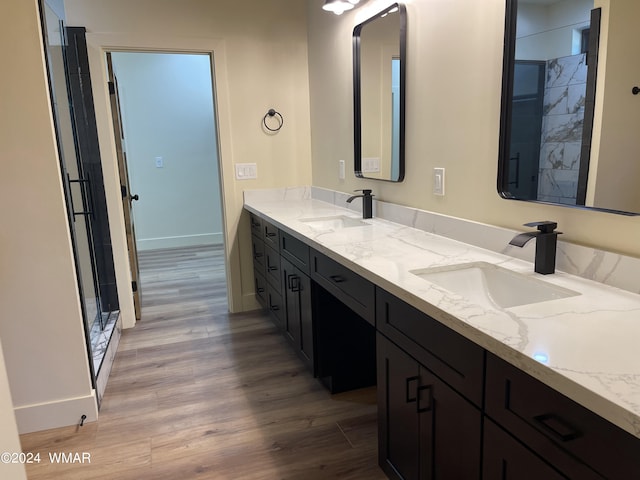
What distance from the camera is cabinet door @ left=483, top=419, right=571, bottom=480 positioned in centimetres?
93

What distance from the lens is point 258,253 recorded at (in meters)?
3.33

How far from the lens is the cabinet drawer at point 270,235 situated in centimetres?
275

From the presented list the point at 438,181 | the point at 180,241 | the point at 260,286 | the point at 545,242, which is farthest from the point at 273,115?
the point at 180,241

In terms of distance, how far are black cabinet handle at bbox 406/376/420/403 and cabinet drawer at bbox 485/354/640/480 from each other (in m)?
0.33

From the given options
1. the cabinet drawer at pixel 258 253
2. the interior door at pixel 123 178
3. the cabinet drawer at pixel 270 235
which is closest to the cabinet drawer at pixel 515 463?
the cabinet drawer at pixel 270 235

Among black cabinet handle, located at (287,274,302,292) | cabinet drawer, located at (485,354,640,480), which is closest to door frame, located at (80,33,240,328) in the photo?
black cabinet handle, located at (287,274,302,292)

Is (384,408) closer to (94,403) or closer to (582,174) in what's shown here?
(582,174)

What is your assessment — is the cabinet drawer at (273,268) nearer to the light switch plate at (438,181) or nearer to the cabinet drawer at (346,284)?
the cabinet drawer at (346,284)

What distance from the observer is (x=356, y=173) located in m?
2.85

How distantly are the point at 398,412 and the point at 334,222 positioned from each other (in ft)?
4.46

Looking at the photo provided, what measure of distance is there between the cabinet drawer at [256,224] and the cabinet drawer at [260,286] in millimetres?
298

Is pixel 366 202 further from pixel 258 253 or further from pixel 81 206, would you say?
pixel 81 206

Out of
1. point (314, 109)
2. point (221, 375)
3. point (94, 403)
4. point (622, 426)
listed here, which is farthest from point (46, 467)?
point (314, 109)

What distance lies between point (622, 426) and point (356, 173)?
7.39 ft
